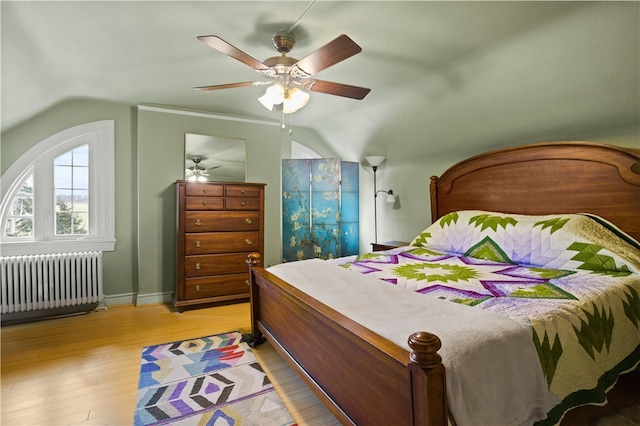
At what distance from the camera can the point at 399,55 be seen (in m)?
2.48

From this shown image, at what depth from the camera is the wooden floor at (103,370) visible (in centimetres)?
164

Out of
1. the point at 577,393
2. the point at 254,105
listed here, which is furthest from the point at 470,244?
the point at 254,105

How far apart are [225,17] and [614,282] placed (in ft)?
8.85

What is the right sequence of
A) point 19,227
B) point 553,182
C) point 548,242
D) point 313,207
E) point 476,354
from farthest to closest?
point 313,207 → point 19,227 → point 553,182 → point 548,242 → point 476,354

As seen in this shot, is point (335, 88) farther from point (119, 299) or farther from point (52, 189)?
point (119, 299)

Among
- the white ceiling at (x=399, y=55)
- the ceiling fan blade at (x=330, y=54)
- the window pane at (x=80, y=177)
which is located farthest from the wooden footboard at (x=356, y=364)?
the window pane at (x=80, y=177)

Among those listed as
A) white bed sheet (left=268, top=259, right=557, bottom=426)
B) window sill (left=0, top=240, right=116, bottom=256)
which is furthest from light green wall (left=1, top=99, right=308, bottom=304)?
white bed sheet (left=268, top=259, right=557, bottom=426)

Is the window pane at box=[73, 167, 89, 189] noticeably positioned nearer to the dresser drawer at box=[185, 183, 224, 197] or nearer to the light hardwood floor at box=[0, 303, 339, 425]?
the dresser drawer at box=[185, 183, 224, 197]

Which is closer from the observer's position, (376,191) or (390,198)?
(390,198)

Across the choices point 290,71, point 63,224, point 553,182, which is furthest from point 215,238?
point 553,182

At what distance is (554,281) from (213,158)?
3.49 meters

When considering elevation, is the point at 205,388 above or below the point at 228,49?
below

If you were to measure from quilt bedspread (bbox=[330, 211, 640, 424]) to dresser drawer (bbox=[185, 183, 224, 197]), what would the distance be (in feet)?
5.57

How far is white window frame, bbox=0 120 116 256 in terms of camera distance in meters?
3.05
